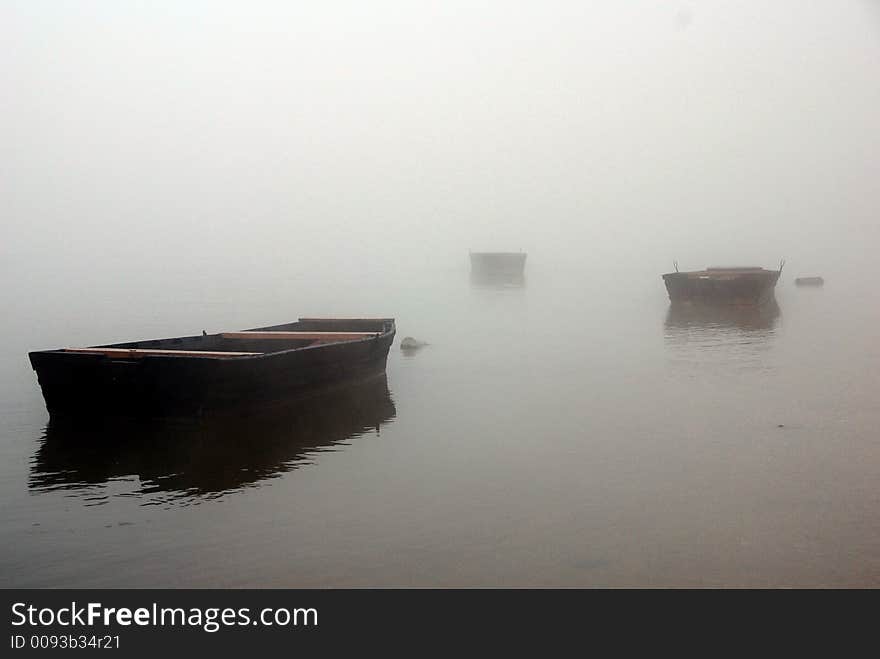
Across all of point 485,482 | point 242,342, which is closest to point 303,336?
point 242,342

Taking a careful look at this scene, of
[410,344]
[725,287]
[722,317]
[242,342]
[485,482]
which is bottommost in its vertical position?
[722,317]

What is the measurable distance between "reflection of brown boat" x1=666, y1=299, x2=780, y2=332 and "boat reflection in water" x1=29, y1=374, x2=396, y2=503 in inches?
853

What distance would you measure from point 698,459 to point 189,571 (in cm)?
770

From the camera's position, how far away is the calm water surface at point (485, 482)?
788 centimetres

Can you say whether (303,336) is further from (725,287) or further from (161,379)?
(725,287)

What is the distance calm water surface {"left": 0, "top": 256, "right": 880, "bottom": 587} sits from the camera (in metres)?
7.88

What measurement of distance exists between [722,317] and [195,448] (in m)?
30.4

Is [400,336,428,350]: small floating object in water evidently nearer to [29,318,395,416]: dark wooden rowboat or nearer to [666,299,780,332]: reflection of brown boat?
[29,318,395,416]: dark wooden rowboat

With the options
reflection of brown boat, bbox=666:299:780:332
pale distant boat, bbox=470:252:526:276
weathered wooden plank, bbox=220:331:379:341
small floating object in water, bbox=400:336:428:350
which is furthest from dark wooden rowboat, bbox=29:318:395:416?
pale distant boat, bbox=470:252:526:276

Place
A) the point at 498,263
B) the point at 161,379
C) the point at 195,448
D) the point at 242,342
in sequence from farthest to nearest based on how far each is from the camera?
the point at 498,263, the point at 242,342, the point at 161,379, the point at 195,448

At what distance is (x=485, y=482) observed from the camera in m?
10.9

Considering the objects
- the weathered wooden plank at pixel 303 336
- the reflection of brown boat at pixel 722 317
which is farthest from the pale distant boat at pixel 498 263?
the weathered wooden plank at pixel 303 336

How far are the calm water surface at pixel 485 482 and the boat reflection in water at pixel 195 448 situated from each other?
6cm
